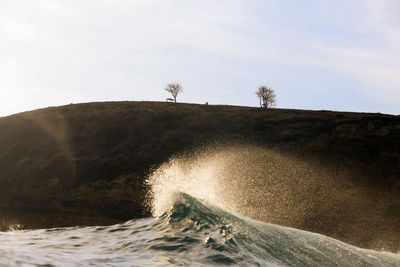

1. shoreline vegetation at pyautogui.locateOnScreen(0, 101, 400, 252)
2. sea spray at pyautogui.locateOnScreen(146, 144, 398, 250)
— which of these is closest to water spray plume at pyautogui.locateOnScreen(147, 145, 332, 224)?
sea spray at pyautogui.locateOnScreen(146, 144, 398, 250)

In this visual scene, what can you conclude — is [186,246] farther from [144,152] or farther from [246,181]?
[144,152]

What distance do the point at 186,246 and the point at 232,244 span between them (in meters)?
0.76

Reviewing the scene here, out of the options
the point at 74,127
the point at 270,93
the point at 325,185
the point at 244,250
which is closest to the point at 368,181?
the point at 325,185

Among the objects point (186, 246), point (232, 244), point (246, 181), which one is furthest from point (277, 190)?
point (186, 246)

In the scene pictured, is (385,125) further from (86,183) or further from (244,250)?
(244,250)

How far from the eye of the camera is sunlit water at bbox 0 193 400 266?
6.00m

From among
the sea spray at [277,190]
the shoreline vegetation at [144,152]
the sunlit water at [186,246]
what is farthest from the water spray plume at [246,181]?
the sunlit water at [186,246]

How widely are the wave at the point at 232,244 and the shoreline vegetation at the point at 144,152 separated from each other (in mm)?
8259

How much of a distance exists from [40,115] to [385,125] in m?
31.7

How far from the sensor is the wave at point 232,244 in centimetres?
620

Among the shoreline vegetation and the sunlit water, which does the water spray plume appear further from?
the sunlit water

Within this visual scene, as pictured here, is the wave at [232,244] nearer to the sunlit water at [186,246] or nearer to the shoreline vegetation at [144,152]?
the sunlit water at [186,246]

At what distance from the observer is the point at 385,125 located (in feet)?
99.0

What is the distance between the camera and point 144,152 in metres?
28.9
